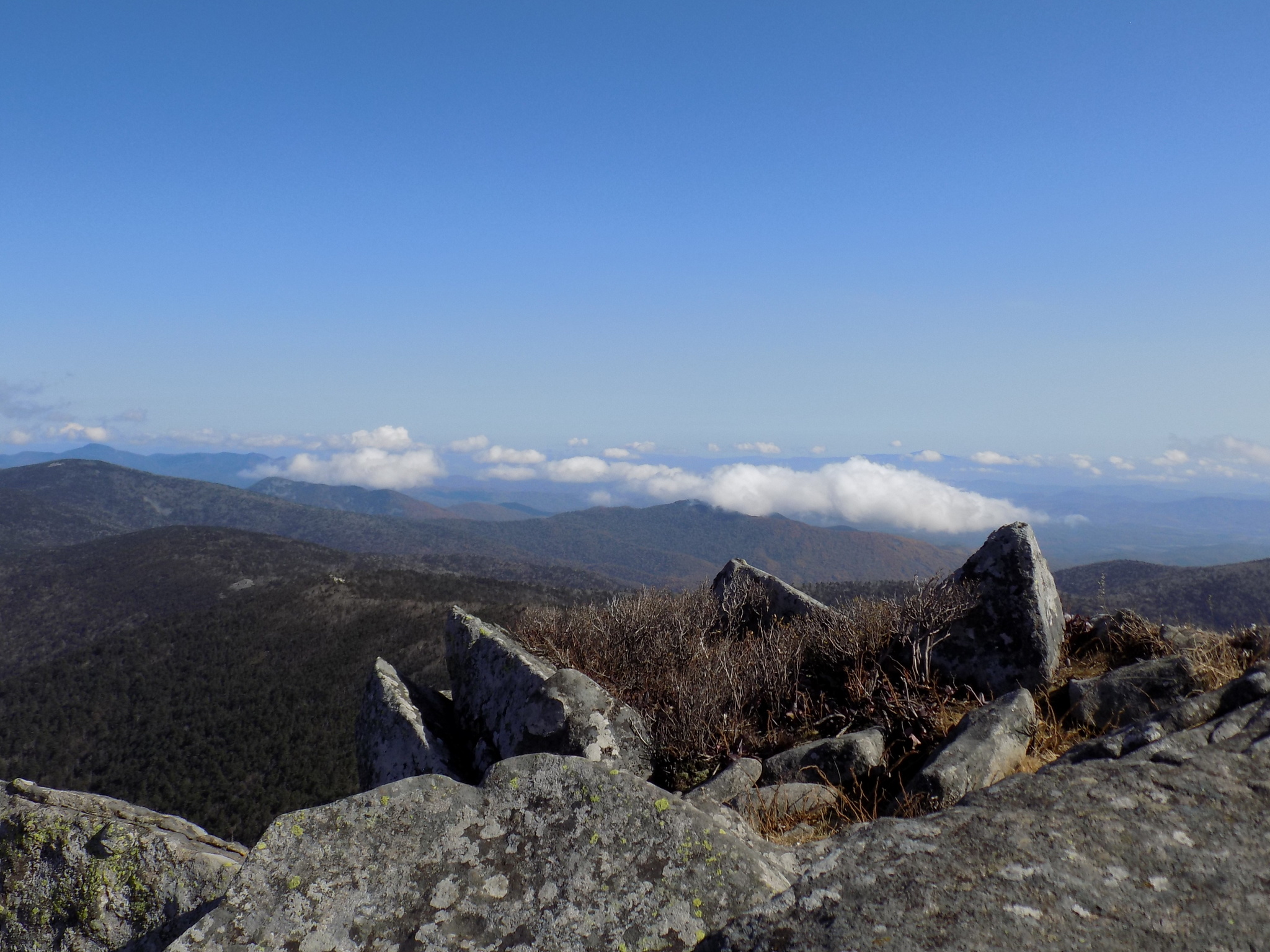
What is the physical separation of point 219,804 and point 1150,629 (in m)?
79.7

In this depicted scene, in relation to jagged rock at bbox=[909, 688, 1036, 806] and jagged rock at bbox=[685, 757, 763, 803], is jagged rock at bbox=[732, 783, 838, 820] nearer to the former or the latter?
jagged rock at bbox=[685, 757, 763, 803]

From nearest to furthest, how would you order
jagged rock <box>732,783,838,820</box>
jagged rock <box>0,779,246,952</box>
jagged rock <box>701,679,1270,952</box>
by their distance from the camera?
jagged rock <box>701,679,1270,952</box> < jagged rock <box>0,779,246,952</box> < jagged rock <box>732,783,838,820</box>

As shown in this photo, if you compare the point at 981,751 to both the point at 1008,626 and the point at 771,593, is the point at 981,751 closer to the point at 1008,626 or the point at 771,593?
the point at 1008,626

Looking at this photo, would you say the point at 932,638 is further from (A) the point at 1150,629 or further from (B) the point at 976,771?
(B) the point at 976,771

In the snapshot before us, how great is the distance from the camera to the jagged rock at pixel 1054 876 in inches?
103

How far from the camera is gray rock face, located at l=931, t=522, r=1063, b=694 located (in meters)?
8.16

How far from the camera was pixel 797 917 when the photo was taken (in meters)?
2.73

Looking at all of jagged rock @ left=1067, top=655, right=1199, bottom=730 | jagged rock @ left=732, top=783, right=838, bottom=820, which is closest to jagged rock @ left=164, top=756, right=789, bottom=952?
jagged rock @ left=732, top=783, right=838, bottom=820

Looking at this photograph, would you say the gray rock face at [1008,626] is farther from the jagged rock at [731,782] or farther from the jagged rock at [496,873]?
the jagged rock at [496,873]

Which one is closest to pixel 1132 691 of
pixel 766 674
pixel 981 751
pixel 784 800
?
pixel 981 751

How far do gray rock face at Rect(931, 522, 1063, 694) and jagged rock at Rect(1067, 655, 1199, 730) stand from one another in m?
0.92

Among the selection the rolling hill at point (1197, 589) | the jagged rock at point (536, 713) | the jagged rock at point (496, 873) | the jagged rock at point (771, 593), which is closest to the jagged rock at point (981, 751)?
the jagged rock at point (496, 873)

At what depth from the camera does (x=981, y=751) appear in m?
5.80

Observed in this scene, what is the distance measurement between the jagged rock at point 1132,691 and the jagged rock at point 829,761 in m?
2.05
